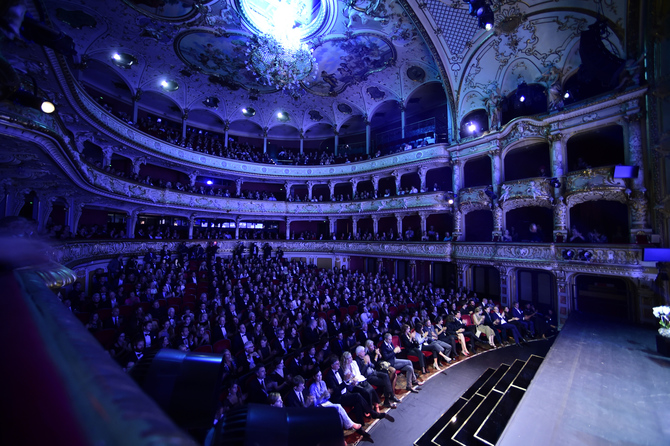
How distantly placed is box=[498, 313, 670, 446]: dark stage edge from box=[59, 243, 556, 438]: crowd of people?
8.10ft

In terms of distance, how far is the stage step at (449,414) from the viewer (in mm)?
4906

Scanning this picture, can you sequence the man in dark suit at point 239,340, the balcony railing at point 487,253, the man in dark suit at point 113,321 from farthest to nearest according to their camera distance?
the balcony railing at point 487,253 → the man in dark suit at point 113,321 → the man in dark suit at point 239,340

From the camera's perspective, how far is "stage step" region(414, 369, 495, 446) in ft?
16.1

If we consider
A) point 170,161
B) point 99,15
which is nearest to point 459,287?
point 170,161

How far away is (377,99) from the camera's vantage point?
67.5 feet

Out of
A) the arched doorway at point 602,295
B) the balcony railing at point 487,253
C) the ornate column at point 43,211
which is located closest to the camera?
the ornate column at point 43,211

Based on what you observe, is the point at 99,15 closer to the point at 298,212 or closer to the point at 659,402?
the point at 298,212

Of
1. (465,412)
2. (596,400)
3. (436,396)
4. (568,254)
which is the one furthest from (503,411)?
(568,254)

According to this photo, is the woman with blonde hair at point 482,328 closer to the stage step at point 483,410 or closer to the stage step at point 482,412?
the stage step at point 483,410

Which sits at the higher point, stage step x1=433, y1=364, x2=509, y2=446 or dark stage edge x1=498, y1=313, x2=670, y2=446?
dark stage edge x1=498, y1=313, x2=670, y2=446

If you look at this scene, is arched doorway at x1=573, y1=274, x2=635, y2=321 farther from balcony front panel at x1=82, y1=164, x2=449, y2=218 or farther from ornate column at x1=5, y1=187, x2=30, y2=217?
ornate column at x1=5, y1=187, x2=30, y2=217

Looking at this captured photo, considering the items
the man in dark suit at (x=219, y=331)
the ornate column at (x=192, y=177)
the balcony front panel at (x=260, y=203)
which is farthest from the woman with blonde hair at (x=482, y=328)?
the ornate column at (x=192, y=177)

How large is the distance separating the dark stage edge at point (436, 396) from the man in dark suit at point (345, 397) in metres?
0.29

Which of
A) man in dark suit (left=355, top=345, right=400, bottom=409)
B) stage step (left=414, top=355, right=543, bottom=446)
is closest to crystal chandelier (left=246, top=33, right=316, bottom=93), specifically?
man in dark suit (left=355, top=345, right=400, bottom=409)
